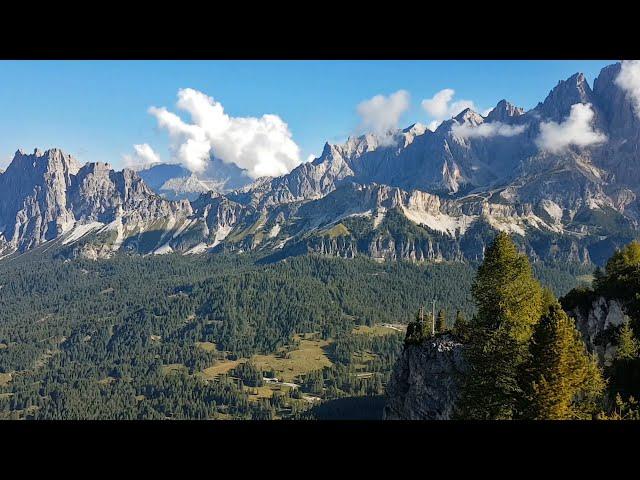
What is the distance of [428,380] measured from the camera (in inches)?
2215

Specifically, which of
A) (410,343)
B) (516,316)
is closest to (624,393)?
(516,316)

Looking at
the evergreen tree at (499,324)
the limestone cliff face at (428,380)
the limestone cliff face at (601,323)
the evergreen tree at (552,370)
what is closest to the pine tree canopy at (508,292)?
the evergreen tree at (499,324)

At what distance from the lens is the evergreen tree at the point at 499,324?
92.7 ft

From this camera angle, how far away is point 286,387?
639 ft

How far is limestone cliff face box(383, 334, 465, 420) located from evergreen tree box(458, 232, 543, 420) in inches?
763

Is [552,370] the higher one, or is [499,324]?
[499,324]

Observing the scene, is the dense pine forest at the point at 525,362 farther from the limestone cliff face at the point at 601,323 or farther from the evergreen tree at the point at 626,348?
the limestone cliff face at the point at 601,323

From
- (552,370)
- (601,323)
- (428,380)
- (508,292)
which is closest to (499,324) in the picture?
(508,292)

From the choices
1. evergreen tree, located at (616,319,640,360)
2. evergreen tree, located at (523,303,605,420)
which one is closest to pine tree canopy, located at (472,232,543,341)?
evergreen tree, located at (523,303,605,420)

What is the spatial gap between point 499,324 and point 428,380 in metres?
29.1

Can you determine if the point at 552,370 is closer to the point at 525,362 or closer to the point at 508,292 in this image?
the point at 525,362
